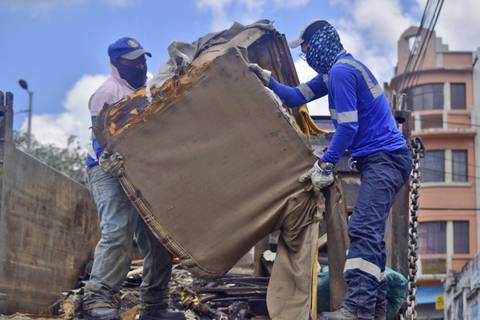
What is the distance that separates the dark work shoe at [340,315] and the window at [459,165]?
26.5 metres

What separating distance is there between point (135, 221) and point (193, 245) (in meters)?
0.52

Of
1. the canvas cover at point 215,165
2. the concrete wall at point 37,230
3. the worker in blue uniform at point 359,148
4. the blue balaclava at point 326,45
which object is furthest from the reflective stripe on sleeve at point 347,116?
the concrete wall at point 37,230

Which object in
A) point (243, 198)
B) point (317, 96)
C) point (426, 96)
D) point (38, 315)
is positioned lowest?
point (38, 315)

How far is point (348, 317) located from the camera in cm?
383

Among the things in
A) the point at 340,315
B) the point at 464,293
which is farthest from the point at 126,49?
the point at 464,293

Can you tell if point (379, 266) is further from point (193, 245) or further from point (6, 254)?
point (6, 254)

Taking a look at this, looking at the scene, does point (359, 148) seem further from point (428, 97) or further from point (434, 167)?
point (428, 97)

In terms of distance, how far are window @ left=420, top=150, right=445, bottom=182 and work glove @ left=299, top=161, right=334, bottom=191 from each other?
2632 centimetres

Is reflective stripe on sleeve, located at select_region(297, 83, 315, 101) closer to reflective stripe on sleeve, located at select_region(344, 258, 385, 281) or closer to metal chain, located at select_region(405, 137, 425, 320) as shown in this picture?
metal chain, located at select_region(405, 137, 425, 320)

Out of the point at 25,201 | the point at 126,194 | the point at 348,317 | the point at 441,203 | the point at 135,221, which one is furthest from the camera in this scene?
the point at 441,203

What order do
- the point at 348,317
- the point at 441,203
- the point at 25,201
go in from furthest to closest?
the point at 441,203, the point at 25,201, the point at 348,317

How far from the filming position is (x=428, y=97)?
30.0 metres

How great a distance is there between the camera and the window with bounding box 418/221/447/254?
2883 centimetres

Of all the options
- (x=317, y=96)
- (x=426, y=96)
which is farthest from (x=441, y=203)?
(x=317, y=96)
